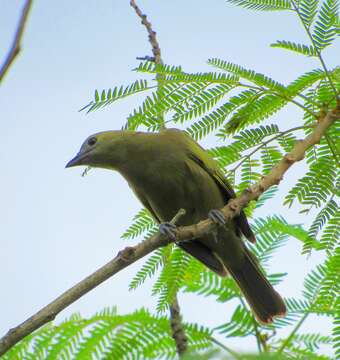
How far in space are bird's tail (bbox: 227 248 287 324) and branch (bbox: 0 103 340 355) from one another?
2.01m

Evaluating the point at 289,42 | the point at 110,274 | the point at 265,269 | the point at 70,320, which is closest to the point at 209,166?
the point at 265,269

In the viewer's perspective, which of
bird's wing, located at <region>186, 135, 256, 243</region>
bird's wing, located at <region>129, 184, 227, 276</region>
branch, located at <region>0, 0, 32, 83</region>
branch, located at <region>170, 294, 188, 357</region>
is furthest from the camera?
bird's wing, located at <region>186, 135, 256, 243</region>

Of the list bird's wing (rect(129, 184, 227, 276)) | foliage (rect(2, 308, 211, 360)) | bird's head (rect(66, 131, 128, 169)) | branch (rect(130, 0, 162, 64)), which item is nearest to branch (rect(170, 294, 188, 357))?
foliage (rect(2, 308, 211, 360))

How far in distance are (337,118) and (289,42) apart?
1.95 ft

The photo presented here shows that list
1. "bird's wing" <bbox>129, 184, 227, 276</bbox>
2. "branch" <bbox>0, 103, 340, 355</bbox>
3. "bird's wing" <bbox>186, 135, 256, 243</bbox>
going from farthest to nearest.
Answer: "bird's wing" <bbox>186, 135, 256, 243</bbox>, "bird's wing" <bbox>129, 184, 227, 276</bbox>, "branch" <bbox>0, 103, 340, 355</bbox>

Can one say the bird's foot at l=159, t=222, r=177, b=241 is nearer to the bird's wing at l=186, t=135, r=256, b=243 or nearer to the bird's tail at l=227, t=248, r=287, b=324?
the bird's wing at l=186, t=135, r=256, b=243

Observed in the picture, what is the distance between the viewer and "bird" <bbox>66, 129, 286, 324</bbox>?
5.09m

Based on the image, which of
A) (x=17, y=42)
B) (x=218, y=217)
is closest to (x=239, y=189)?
(x=218, y=217)

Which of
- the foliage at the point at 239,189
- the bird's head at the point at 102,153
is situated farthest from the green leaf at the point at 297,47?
the bird's head at the point at 102,153

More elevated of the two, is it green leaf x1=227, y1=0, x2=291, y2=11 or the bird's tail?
green leaf x1=227, y1=0, x2=291, y2=11

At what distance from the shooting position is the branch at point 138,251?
2.39 metres

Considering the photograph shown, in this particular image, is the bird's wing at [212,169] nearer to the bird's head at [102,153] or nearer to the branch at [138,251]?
the bird's head at [102,153]

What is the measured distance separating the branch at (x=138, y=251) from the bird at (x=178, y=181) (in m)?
1.33

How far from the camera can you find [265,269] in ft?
14.0
